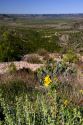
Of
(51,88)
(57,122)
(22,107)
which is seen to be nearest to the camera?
(57,122)

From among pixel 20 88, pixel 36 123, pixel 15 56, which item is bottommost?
pixel 15 56

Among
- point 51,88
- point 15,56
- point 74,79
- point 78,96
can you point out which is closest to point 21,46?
point 15,56

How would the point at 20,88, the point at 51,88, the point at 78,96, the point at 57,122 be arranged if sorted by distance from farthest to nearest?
the point at 20,88
the point at 78,96
the point at 51,88
the point at 57,122

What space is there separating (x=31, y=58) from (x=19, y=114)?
1345cm

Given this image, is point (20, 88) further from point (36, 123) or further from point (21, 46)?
point (21, 46)

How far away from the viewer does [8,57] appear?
18.8m

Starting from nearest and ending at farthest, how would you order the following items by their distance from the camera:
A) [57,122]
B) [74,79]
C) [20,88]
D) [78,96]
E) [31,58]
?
1. [57,122]
2. [78,96]
3. [20,88]
4. [74,79]
5. [31,58]

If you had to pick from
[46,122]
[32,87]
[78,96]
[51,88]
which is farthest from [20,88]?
[46,122]

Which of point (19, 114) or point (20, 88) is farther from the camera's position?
point (20, 88)

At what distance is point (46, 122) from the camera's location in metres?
5.18

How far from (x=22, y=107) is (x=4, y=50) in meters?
13.7

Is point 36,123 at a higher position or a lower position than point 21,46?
higher

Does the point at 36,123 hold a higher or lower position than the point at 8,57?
higher

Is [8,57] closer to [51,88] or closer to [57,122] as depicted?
[51,88]
